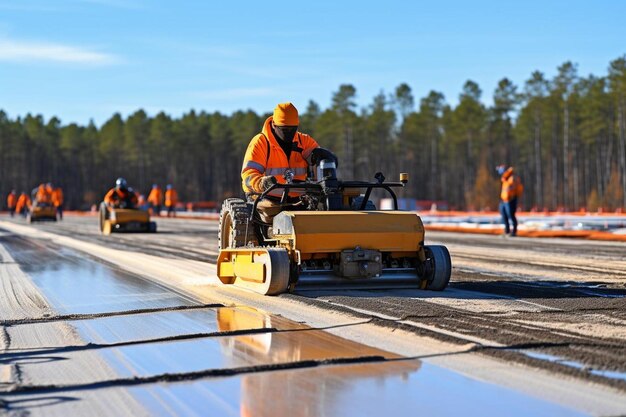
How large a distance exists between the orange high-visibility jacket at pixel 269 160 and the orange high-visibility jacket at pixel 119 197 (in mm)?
19629

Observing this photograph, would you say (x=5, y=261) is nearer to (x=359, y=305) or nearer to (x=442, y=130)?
(x=359, y=305)

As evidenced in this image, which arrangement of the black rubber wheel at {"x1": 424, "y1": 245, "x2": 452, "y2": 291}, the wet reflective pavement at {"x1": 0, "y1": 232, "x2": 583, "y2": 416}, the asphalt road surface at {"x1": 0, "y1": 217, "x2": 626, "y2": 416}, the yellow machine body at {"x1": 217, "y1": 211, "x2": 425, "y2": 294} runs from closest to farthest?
the wet reflective pavement at {"x1": 0, "y1": 232, "x2": 583, "y2": 416} → the asphalt road surface at {"x1": 0, "y1": 217, "x2": 626, "y2": 416} → the yellow machine body at {"x1": 217, "y1": 211, "x2": 425, "y2": 294} → the black rubber wheel at {"x1": 424, "y1": 245, "x2": 452, "y2": 291}

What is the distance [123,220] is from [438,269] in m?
21.0

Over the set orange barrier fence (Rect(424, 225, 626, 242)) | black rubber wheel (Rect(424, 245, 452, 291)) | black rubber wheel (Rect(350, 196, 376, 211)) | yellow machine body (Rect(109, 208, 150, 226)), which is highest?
black rubber wheel (Rect(350, 196, 376, 211))

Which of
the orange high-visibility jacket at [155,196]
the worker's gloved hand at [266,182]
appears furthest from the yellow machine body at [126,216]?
the orange high-visibility jacket at [155,196]

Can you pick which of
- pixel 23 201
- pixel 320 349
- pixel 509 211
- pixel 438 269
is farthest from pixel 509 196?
pixel 23 201

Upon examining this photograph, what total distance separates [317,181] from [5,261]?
7866mm

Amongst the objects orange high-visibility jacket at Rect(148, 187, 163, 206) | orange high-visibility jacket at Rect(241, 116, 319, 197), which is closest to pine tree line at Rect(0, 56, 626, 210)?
orange high-visibility jacket at Rect(148, 187, 163, 206)

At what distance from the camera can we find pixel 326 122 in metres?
104

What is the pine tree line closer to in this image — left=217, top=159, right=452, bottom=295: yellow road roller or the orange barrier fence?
the orange barrier fence

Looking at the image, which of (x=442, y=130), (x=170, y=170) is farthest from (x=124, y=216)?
(x=170, y=170)

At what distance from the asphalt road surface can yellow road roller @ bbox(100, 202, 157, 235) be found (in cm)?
1800

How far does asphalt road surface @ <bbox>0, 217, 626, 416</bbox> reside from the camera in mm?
4832

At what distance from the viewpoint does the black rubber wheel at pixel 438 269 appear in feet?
31.1
